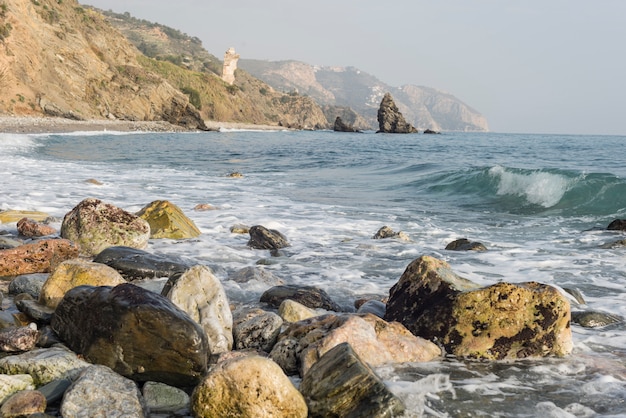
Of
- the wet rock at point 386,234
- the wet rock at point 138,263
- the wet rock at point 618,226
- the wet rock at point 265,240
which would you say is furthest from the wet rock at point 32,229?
the wet rock at point 618,226

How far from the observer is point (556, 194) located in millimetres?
14656

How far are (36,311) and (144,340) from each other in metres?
1.39

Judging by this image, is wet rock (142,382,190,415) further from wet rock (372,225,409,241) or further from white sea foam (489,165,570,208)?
white sea foam (489,165,570,208)

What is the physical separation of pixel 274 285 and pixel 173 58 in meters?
119

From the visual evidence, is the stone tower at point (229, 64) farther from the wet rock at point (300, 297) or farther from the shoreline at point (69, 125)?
the wet rock at point (300, 297)

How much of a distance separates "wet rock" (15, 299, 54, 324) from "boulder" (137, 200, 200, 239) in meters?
3.84

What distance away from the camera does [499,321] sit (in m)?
4.16

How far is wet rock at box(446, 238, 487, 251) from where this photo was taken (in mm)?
8016

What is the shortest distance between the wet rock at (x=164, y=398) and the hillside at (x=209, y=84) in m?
91.1

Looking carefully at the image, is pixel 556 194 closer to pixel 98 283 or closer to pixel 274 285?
pixel 274 285

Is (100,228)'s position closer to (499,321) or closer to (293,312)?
(293,312)

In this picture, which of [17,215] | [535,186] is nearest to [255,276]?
[17,215]

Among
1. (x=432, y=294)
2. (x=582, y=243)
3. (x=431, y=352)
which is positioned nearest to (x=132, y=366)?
(x=431, y=352)

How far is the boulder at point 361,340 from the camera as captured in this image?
11.8 ft
